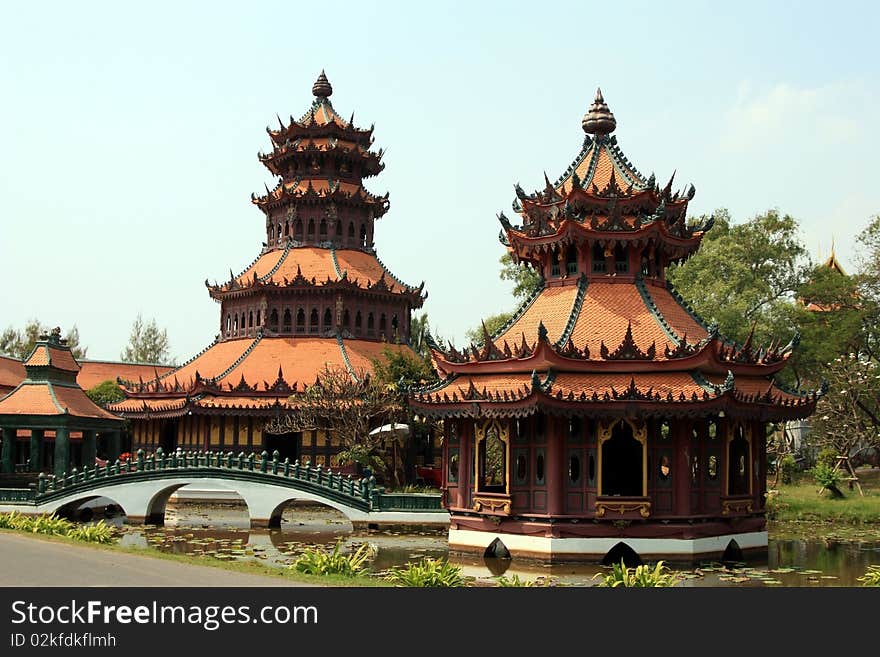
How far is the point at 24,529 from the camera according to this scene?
29922 mm

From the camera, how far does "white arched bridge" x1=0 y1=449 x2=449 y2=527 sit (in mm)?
33781

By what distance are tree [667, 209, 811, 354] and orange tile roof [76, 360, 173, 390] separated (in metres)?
34.3

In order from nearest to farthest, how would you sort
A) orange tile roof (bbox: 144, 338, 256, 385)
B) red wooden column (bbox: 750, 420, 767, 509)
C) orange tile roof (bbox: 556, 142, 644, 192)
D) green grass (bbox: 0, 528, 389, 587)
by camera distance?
1. green grass (bbox: 0, 528, 389, 587)
2. red wooden column (bbox: 750, 420, 767, 509)
3. orange tile roof (bbox: 556, 142, 644, 192)
4. orange tile roof (bbox: 144, 338, 256, 385)

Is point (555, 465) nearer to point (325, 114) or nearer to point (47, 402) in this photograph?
point (47, 402)

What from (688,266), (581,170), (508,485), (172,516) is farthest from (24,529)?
(688,266)

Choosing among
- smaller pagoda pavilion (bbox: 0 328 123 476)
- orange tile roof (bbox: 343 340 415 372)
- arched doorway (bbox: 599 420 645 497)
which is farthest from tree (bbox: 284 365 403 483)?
arched doorway (bbox: 599 420 645 497)

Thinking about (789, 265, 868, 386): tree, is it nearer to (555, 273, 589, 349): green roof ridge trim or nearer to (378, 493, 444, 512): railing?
(378, 493, 444, 512): railing

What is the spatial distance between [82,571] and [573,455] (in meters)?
11.9

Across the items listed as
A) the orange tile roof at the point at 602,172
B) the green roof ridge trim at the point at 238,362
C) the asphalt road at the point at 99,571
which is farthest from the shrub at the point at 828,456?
the asphalt road at the point at 99,571

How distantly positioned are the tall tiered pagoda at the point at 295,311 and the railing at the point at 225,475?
8121 mm

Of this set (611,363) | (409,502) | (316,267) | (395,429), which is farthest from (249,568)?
(316,267)

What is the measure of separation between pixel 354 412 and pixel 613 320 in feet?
52.4

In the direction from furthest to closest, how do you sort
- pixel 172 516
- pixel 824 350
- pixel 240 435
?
1. pixel 824 350
2. pixel 240 435
3. pixel 172 516
